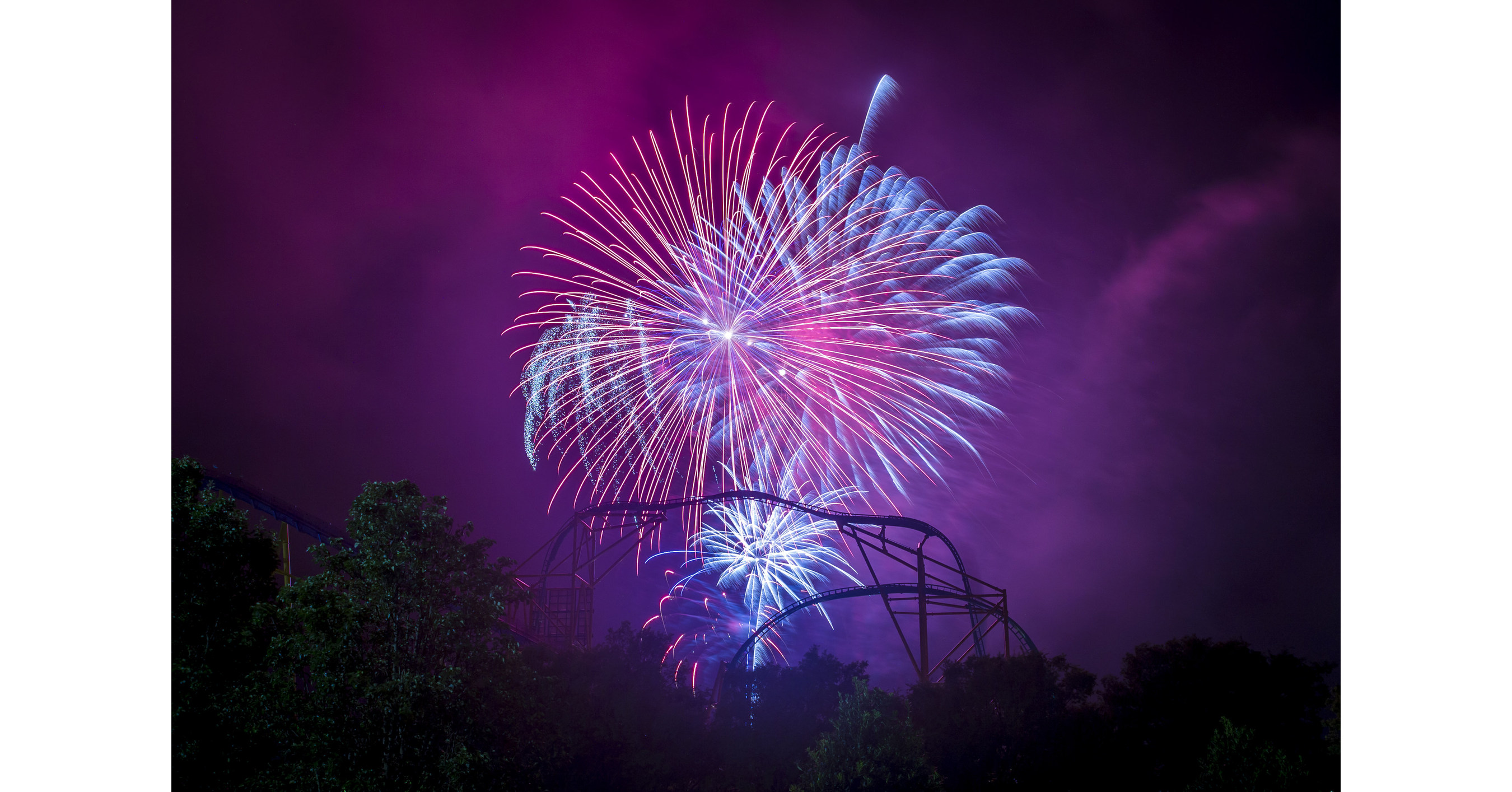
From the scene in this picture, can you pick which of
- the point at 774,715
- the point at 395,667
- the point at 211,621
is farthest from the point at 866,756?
the point at 211,621

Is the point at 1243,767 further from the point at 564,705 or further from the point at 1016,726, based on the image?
the point at 564,705

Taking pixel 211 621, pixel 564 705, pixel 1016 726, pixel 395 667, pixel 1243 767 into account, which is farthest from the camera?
pixel 1016 726

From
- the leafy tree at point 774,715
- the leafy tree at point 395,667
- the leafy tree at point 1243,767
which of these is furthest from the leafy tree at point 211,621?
the leafy tree at point 1243,767

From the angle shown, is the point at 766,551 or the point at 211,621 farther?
the point at 766,551

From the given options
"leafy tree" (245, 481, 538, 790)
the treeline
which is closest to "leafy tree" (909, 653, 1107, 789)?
the treeline

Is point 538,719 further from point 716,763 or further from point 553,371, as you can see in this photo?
point 553,371

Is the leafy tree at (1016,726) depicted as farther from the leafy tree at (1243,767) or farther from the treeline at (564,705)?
the leafy tree at (1243,767)
